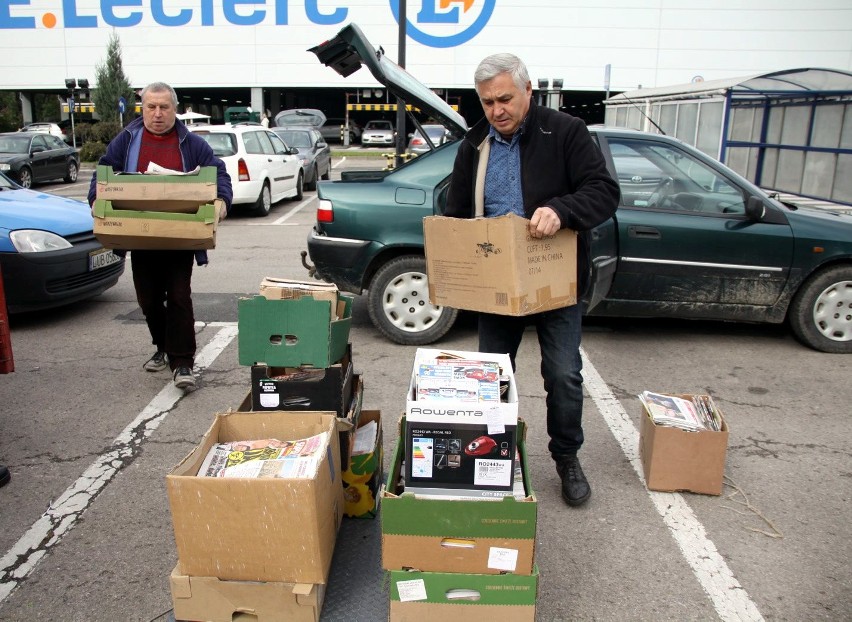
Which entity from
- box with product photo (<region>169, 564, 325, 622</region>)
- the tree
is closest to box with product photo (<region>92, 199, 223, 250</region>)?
box with product photo (<region>169, 564, 325, 622</region>)

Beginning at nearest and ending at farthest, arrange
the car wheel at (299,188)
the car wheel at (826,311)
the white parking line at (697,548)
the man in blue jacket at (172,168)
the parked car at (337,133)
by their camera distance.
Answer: the white parking line at (697,548)
the man in blue jacket at (172,168)
the car wheel at (826,311)
the car wheel at (299,188)
the parked car at (337,133)

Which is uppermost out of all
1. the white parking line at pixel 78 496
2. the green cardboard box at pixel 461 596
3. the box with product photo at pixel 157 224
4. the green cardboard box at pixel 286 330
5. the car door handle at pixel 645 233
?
the box with product photo at pixel 157 224

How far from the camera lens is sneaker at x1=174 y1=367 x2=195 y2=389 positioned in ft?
15.4

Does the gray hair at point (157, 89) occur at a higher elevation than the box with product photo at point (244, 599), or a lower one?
higher

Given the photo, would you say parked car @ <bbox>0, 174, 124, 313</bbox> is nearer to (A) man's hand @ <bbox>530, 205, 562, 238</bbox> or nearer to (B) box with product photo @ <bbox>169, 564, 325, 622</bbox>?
(B) box with product photo @ <bbox>169, 564, 325, 622</bbox>

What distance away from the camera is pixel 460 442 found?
8.48ft

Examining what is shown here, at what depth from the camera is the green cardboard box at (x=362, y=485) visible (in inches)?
Result: 124

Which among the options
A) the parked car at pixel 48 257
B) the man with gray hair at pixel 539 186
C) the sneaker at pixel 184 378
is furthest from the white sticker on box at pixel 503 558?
the parked car at pixel 48 257

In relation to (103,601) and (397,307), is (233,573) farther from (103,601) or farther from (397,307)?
(397,307)

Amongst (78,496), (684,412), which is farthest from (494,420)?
(78,496)

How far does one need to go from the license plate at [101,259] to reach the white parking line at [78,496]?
2.10 m

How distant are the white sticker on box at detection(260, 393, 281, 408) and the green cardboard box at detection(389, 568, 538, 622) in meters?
1.01

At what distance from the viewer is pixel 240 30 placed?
A: 41.3 metres

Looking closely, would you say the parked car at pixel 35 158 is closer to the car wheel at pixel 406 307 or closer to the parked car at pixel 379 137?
the car wheel at pixel 406 307
